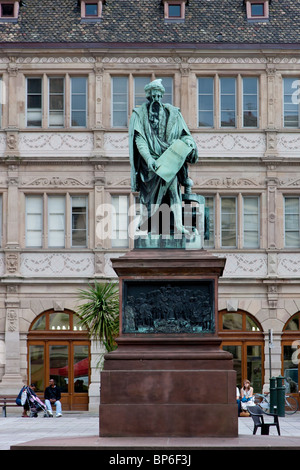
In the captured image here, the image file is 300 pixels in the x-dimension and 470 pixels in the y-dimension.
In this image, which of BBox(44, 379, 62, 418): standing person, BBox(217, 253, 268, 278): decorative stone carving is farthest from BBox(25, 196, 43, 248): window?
BBox(217, 253, 268, 278): decorative stone carving

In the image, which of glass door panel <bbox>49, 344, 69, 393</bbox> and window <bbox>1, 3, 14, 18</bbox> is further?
window <bbox>1, 3, 14, 18</bbox>

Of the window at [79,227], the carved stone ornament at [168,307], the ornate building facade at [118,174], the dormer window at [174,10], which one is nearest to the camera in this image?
the carved stone ornament at [168,307]

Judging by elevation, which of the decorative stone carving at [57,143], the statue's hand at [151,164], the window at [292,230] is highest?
the decorative stone carving at [57,143]

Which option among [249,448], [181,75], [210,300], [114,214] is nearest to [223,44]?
[181,75]

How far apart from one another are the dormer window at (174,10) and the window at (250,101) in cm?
315

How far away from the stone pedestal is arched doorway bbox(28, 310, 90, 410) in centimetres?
2036

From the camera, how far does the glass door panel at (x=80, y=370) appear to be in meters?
36.1

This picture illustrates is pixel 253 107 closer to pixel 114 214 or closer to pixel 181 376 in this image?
pixel 114 214

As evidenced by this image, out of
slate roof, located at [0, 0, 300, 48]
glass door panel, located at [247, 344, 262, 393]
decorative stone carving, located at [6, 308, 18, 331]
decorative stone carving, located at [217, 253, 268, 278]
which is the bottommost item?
glass door panel, located at [247, 344, 262, 393]

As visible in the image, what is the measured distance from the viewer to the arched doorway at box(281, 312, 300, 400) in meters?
36.2

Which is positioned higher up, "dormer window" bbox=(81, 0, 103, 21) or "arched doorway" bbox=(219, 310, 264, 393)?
"dormer window" bbox=(81, 0, 103, 21)

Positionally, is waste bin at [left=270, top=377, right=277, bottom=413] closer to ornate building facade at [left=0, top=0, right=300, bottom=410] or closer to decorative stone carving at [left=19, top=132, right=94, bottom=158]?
ornate building facade at [left=0, top=0, right=300, bottom=410]

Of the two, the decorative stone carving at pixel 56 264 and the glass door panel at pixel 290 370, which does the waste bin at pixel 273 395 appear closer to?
the glass door panel at pixel 290 370

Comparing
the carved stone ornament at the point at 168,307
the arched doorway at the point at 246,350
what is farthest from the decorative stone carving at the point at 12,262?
the carved stone ornament at the point at 168,307
